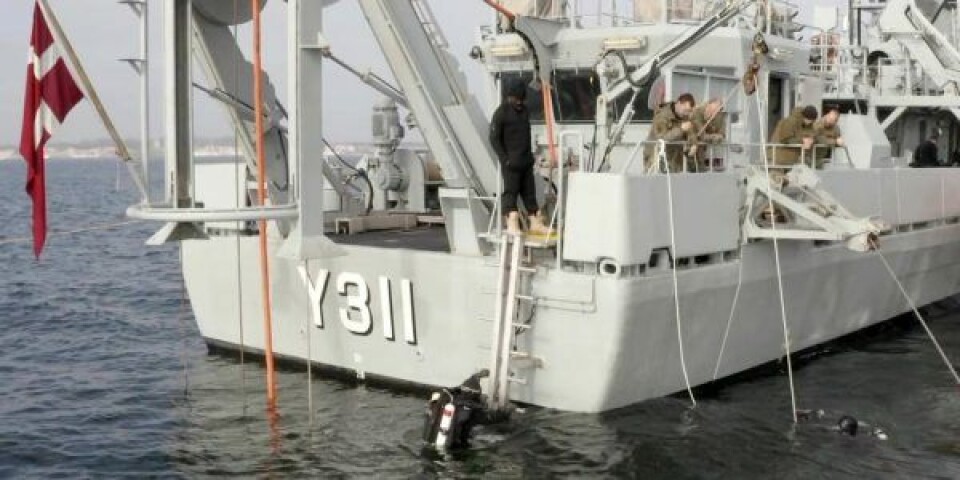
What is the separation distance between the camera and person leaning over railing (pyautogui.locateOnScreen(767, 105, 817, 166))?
1286cm

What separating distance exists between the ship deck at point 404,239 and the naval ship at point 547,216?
0.09 m

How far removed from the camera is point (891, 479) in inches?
372

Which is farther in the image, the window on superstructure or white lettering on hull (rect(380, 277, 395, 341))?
the window on superstructure

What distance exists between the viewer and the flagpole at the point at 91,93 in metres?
11.0

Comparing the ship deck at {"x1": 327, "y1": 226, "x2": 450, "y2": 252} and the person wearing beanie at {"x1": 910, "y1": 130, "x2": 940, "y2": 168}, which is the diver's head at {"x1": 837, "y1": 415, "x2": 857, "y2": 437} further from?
the person wearing beanie at {"x1": 910, "y1": 130, "x2": 940, "y2": 168}

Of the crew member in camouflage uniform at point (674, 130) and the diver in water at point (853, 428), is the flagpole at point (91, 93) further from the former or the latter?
the diver in water at point (853, 428)

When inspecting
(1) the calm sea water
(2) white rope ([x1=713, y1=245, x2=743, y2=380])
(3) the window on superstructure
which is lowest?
(1) the calm sea water

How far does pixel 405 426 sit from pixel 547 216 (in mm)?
2771

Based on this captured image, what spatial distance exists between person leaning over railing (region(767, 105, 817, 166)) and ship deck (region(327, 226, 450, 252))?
13.5 ft

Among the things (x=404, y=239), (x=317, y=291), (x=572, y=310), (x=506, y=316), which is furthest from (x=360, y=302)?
(x=572, y=310)

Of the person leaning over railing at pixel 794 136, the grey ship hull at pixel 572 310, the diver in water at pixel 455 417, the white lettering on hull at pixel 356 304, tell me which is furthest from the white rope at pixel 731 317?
the white lettering on hull at pixel 356 304

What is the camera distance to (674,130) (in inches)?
447

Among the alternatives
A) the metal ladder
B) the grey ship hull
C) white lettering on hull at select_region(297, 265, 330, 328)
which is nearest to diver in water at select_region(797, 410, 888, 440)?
the grey ship hull

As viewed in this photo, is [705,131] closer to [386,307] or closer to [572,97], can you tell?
[572,97]
